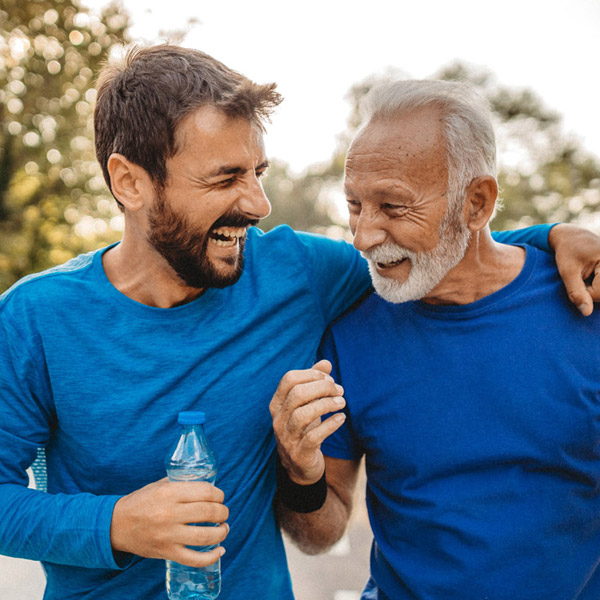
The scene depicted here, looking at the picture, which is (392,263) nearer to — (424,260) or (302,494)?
(424,260)

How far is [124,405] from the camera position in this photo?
175 cm

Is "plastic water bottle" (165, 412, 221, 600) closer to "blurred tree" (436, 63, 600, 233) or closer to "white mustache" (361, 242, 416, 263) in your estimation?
"white mustache" (361, 242, 416, 263)

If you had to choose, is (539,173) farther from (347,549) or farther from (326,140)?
(347,549)

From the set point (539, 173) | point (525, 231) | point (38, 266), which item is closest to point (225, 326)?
point (525, 231)

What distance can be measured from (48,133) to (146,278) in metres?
9.96

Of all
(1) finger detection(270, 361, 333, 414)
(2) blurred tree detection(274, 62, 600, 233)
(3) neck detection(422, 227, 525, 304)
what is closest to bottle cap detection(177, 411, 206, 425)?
(1) finger detection(270, 361, 333, 414)

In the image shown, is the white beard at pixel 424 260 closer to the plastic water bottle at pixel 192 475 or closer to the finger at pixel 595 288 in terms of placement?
the finger at pixel 595 288

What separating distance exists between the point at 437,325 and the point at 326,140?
14633 mm

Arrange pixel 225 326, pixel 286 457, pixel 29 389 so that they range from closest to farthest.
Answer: pixel 29 389
pixel 286 457
pixel 225 326

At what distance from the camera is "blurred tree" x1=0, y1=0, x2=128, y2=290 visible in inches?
391

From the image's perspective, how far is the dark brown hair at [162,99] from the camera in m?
1.88

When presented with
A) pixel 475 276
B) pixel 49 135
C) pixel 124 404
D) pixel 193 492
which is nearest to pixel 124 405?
pixel 124 404

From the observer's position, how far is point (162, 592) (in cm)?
183

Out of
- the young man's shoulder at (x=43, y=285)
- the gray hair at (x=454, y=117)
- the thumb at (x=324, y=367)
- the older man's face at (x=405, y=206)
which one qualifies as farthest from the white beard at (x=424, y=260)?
the young man's shoulder at (x=43, y=285)
